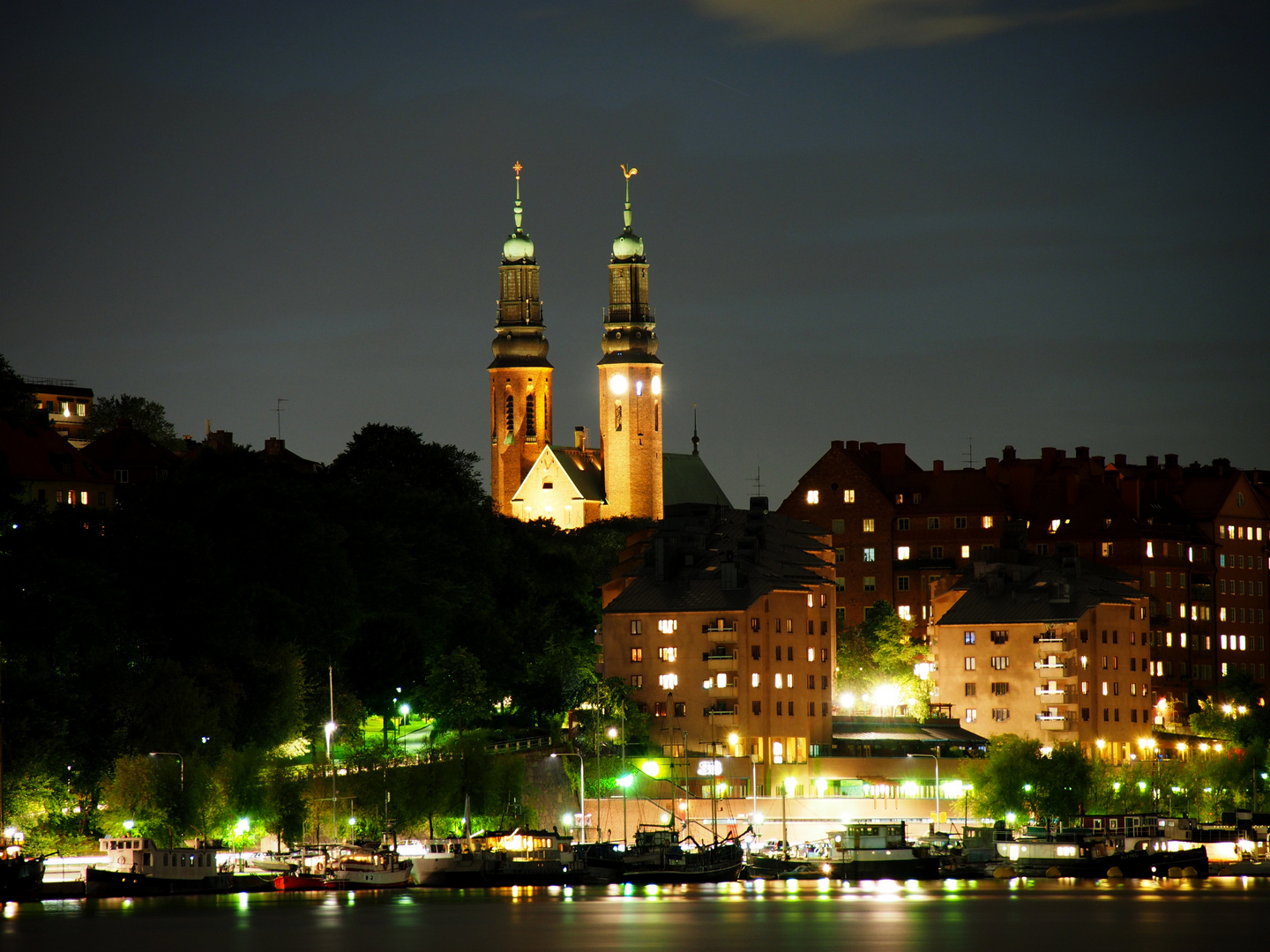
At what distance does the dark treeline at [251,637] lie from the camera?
126m

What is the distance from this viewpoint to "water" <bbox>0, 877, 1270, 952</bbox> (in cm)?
10075

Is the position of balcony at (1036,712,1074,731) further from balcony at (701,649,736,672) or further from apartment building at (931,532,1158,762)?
balcony at (701,649,736,672)

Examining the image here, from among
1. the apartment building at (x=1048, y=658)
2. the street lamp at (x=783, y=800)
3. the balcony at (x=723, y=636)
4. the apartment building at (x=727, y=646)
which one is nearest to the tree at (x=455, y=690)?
the apartment building at (x=727, y=646)

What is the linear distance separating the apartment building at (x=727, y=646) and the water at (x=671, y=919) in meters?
27.8

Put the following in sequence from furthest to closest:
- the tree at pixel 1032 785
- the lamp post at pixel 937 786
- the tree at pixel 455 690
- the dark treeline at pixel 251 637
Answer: the lamp post at pixel 937 786
the tree at pixel 1032 785
the tree at pixel 455 690
the dark treeline at pixel 251 637

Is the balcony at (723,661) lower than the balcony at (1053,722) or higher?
higher

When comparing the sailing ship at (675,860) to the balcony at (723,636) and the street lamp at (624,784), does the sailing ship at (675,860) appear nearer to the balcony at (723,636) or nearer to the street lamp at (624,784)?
the street lamp at (624,784)

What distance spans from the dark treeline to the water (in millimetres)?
6161

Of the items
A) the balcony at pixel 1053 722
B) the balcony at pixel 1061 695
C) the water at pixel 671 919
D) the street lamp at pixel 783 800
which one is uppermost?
the balcony at pixel 1061 695

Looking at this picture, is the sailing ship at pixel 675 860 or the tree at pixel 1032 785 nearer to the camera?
the sailing ship at pixel 675 860

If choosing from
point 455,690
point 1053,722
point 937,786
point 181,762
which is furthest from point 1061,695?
point 181,762

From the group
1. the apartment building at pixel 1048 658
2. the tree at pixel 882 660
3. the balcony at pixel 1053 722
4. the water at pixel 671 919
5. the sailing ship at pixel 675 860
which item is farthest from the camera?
the tree at pixel 882 660

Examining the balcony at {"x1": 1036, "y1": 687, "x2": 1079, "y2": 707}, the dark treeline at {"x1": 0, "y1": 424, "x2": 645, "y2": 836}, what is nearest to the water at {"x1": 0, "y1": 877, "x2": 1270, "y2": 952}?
the dark treeline at {"x1": 0, "y1": 424, "x2": 645, "y2": 836}

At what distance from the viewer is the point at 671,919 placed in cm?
11156
